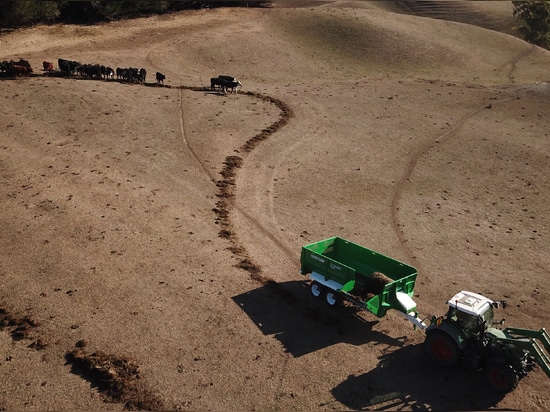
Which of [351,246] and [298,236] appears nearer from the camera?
[351,246]

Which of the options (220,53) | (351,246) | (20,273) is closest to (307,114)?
(220,53)

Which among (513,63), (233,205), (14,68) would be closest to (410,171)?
(233,205)

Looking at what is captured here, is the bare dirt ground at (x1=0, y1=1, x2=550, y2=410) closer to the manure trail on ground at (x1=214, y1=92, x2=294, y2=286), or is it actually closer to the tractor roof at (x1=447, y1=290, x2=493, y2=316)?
the manure trail on ground at (x1=214, y1=92, x2=294, y2=286)

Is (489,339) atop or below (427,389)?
atop

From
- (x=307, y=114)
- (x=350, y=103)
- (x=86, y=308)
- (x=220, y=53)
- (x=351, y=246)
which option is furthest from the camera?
(x=220, y=53)

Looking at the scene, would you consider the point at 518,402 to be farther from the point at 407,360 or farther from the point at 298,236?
the point at 298,236

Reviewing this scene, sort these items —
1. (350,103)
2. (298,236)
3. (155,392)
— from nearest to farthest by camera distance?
(155,392) < (298,236) < (350,103)
